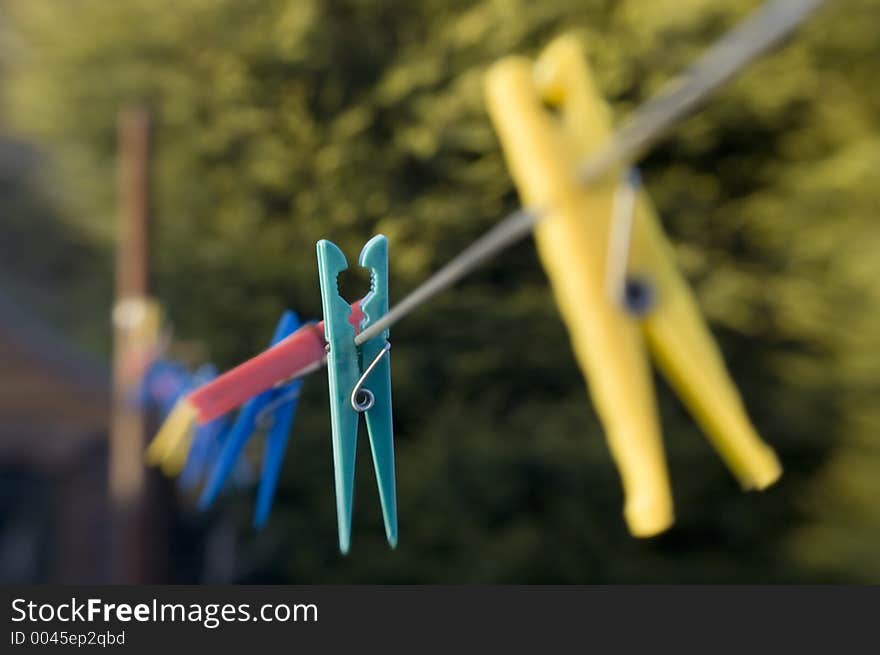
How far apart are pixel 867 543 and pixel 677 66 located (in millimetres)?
2046

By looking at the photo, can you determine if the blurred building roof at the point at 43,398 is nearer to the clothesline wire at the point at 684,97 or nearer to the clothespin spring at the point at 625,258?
the clothesline wire at the point at 684,97

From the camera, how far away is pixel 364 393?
3.65ft

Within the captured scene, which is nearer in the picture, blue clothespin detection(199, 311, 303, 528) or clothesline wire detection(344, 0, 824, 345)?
clothesline wire detection(344, 0, 824, 345)

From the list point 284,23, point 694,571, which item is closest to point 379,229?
point 284,23

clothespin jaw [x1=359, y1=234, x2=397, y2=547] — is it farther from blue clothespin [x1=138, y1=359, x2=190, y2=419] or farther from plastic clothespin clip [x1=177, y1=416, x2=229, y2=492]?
blue clothespin [x1=138, y1=359, x2=190, y2=419]

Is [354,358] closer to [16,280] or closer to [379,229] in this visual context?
[379,229]

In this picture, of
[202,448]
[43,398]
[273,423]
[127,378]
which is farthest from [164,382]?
[43,398]

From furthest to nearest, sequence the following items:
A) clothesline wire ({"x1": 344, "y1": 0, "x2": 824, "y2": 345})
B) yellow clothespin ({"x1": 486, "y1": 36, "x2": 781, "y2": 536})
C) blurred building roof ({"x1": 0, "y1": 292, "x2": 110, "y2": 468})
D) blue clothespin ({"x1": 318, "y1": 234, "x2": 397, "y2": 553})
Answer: blurred building roof ({"x1": 0, "y1": 292, "x2": 110, "y2": 468})
blue clothespin ({"x1": 318, "y1": 234, "x2": 397, "y2": 553})
yellow clothespin ({"x1": 486, "y1": 36, "x2": 781, "y2": 536})
clothesline wire ({"x1": 344, "y1": 0, "x2": 824, "y2": 345})

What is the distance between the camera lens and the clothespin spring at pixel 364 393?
109 cm

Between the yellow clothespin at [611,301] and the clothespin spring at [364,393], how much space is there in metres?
0.33

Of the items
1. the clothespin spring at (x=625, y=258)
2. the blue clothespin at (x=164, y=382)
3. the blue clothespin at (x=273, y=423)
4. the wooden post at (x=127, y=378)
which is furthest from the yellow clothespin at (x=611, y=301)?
the wooden post at (x=127, y=378)

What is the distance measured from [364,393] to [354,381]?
0.8 inches


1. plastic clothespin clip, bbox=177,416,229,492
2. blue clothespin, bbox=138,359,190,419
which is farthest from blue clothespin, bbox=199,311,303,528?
blue clothespin, bbox=138,359,190,419

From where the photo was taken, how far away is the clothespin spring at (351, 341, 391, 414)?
109 centimetres
